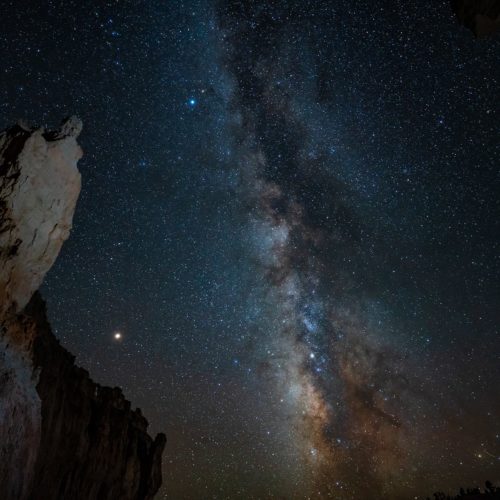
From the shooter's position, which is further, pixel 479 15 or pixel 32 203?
pixel 32 203

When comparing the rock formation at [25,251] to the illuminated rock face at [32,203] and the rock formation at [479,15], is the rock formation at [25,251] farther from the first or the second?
the rock formation at [479,15]

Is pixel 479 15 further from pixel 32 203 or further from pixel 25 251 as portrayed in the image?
pixel 25 251

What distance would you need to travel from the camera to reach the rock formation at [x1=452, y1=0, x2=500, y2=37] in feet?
21.1

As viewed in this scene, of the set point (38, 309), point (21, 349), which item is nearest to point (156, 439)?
point (38, 309)

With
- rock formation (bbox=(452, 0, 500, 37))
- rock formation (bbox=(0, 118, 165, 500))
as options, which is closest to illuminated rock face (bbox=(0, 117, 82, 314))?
rock formation (bbox=(0, 118, 165, 500))

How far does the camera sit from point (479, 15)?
659cm

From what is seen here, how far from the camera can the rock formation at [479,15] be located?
642cm

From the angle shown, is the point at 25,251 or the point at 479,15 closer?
the point at 479,15

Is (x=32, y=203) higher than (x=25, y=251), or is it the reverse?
(x=32, y=203)

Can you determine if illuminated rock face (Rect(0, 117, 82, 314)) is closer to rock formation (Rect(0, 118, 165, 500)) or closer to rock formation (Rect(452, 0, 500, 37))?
rock formation (Rect(0, 118, 165, 500))

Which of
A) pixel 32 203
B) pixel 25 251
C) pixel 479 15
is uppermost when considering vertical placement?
pixel 479 15

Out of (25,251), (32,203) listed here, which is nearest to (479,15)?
(32,203)

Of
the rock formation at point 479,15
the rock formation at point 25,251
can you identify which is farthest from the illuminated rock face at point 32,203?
the rock formation at point 479,15

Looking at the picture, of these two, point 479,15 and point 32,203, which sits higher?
point 479,15
